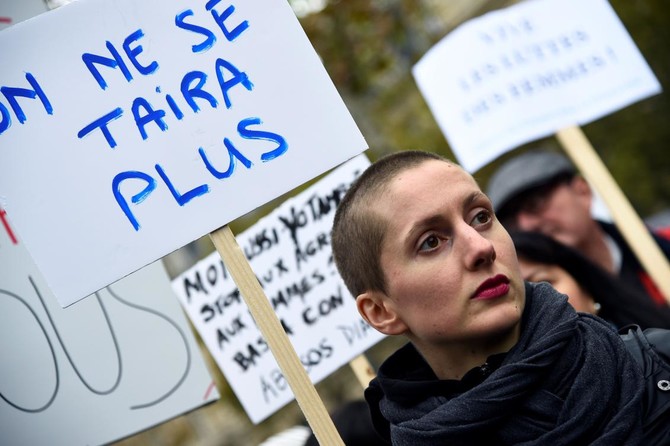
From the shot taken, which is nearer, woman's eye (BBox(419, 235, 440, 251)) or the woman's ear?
woman's eye (BBox(419, 235, 440, 251))

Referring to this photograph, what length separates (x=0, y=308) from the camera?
232 cm

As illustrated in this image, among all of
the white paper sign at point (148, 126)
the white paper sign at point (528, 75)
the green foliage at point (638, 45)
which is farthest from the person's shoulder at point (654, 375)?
the green foliage at point (638, 45)

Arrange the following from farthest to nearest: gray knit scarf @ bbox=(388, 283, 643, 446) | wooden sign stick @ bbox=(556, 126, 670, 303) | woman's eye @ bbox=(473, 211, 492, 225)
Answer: wooden sign stick @ bbox=(556, 126, 670, 303) < woman's eye @ bbox=(473, 211, 492, 225) < gray knit scarf @ bbox=(388, 283, 643, 446)

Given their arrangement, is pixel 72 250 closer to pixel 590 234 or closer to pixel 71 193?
pixel 71 193

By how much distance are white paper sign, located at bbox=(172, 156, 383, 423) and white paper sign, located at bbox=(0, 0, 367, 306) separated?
0.96 meters

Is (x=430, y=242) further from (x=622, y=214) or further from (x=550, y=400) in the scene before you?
(x=622, y=214)

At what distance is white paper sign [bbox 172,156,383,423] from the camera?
113 inches

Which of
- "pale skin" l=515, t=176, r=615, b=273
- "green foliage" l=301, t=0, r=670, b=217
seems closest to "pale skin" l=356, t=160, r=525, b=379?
"pale skin" l=515, t=176, r=615, b=273

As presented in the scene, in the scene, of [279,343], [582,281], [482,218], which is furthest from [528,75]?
[279,343]

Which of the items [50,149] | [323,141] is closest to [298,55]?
[323,141]

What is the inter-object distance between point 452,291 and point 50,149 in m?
0.93

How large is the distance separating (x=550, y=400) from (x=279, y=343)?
1.92 ft

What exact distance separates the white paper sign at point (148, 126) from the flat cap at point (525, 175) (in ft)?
5.65

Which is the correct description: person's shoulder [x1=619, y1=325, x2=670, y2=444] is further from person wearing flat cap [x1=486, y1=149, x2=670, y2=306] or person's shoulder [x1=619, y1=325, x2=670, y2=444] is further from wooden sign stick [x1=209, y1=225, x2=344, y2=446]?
person wearing flat cap [x1=486, y1=149, x2=670, y2=306]
